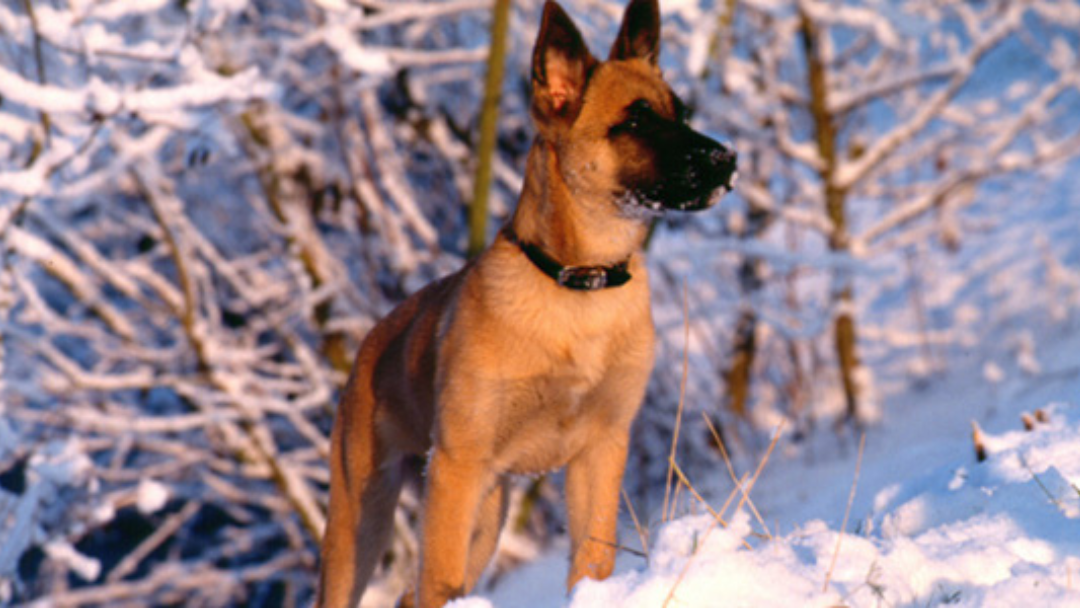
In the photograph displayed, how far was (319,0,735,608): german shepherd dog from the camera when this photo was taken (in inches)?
125

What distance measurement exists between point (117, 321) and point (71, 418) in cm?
73

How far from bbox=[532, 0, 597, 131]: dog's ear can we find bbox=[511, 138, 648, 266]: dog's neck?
9 centimetres

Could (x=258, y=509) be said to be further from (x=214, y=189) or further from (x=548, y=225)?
(x=548, y=225)

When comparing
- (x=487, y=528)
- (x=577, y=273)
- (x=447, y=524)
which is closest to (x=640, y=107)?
(x=577, y=273)

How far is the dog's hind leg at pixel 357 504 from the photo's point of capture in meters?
3.84

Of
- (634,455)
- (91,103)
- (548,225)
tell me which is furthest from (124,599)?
(548,225)

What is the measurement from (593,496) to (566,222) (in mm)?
832

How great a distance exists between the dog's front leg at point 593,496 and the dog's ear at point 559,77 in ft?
3.24

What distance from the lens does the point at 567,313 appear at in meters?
3.24

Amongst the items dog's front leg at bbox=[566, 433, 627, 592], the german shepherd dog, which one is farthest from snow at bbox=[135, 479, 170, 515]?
dog's front leg at bbox=[566, 433, 627, 592]

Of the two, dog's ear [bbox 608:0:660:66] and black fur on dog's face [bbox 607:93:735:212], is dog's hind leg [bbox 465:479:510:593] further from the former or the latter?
dog's ear [bbox 608:0:660:66]

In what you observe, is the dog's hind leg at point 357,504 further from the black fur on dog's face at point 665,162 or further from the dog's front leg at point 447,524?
the black fur on dog's face at point 665,162

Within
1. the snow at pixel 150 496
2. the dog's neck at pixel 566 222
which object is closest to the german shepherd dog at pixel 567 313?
the dog's neck at pixel 566 222

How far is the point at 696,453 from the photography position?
9234 mm
